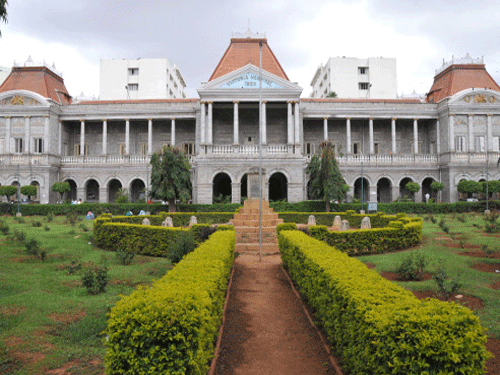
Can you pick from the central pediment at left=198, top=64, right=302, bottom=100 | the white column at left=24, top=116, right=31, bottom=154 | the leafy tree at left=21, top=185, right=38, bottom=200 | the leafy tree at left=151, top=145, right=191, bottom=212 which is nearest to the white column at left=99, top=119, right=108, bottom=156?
the white column at left=24, top=116, right=31, bottom=154

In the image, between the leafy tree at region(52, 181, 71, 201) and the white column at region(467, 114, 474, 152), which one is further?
the white column at region(467, 114, 474, 152)

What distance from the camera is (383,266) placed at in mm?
9359

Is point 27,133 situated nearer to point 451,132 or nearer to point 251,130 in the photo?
point 251,130

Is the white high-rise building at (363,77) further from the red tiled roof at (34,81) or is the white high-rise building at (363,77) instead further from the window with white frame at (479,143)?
the red tiled roof at (34,81)

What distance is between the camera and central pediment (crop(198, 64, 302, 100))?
93.7 ft

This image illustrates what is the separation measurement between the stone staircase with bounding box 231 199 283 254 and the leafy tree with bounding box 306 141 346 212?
7.57 metres

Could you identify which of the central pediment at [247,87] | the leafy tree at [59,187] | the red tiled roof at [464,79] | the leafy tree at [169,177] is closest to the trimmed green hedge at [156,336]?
the leafy tree at [169,177]

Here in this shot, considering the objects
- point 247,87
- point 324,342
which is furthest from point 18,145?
point 324,342

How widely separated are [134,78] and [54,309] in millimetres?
47595

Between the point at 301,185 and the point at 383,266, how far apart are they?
18.2m

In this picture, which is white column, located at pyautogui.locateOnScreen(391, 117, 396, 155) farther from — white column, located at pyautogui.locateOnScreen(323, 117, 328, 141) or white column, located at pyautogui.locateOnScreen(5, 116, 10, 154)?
white column, located at pyautogui.locateOnScreen(5, 116, 10, 154)

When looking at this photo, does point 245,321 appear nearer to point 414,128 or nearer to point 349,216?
point 349,216

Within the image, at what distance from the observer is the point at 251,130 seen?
3331cm

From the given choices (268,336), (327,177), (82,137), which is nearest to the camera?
(268,336)
